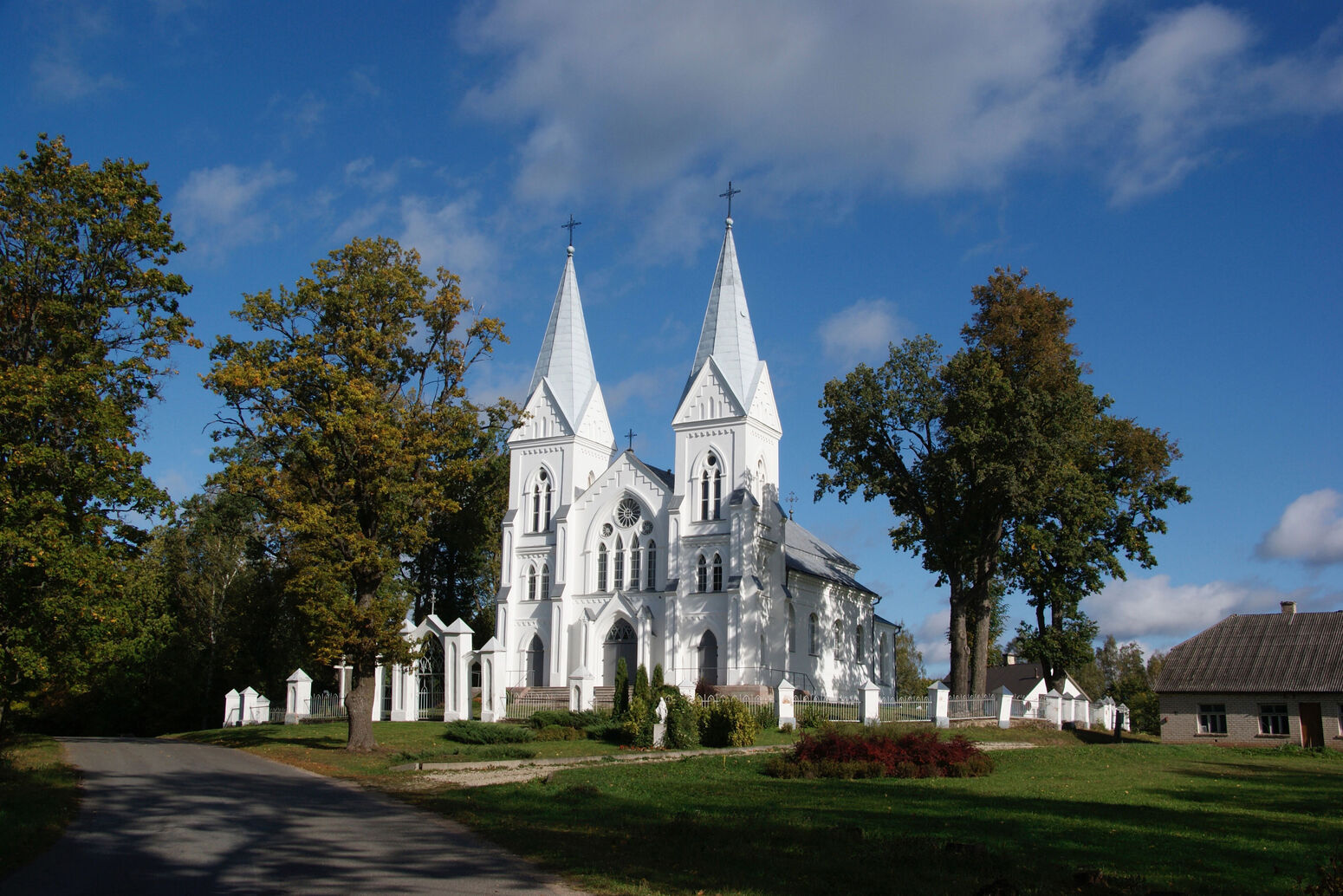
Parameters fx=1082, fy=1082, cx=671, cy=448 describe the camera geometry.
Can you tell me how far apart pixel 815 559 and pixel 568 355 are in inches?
639

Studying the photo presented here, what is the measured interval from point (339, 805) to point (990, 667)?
228 feet

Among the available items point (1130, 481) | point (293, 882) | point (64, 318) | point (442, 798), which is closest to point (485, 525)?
point (1130, 481)

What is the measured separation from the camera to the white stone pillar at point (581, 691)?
117ft

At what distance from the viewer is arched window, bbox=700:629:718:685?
136 feet

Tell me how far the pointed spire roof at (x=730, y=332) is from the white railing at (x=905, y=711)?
15.0 m

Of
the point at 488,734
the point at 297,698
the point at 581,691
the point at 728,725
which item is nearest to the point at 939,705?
the point at 728,725

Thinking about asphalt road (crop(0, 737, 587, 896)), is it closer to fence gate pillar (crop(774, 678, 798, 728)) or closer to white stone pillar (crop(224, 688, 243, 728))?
fence gate pillar (crop(774, 678, 798, 728))

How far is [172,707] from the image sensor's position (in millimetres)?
51469

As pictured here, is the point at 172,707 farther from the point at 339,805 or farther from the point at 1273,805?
the point at 1273,805

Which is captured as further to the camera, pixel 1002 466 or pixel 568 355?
pixel 568 355

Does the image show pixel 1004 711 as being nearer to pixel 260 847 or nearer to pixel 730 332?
pixel 730 332

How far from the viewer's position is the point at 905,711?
32438 millimetres

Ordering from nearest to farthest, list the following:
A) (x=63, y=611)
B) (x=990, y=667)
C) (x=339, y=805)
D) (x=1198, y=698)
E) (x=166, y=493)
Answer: (x=339, y=805) → (x=63, y=611) → (x=166, y=493) → (x=1198, y=698) → (x=990, y=667)

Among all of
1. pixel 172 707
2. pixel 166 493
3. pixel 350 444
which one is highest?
pixel 350 444
